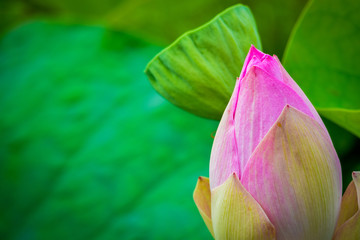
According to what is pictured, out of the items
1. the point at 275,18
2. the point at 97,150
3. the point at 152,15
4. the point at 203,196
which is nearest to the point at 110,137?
the point at 97,150

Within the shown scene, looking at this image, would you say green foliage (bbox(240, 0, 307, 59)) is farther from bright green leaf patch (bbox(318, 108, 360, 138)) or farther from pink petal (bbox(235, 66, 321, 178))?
pink petal (bbox(235, 66, 321, 178))

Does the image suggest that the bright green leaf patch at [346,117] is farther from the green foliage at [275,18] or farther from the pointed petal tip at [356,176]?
the green foliage at [275,18]

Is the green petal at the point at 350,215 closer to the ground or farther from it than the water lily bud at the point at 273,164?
closer to the ground

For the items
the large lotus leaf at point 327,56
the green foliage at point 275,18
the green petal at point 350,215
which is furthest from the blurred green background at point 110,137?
the green petal at point 350,215

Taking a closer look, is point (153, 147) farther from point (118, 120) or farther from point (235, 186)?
point (235, 186)

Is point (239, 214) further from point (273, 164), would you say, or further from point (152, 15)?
point (152, 15)
